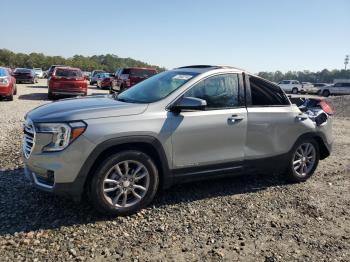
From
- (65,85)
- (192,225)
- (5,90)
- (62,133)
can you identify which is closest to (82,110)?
(62,133)

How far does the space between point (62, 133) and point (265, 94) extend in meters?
3.13

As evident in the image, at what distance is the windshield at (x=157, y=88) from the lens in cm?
505

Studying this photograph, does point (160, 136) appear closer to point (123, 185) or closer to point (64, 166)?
point (123, 185)

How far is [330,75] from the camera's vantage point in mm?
102438

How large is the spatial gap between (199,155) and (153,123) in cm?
82

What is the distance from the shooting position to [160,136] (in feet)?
15.3

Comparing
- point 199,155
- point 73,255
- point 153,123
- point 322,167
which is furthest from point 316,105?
point 73,255

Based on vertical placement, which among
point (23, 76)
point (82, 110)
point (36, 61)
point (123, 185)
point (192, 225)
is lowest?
point (192, 225)

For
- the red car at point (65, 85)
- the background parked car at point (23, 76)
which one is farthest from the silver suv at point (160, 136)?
the background parked car at point (23, 76)

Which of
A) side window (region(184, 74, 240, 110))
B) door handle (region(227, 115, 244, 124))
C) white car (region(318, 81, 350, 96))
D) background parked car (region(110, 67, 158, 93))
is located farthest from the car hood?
white car (region(318, 81, 350, 96))

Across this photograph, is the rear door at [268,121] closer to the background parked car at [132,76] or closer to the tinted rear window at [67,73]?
the background parked car at [132,76]

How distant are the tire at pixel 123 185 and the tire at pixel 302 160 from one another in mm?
2560

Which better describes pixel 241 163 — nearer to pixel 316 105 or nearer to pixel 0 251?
pixel 316 105

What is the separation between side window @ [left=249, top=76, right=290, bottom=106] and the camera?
223 inches
